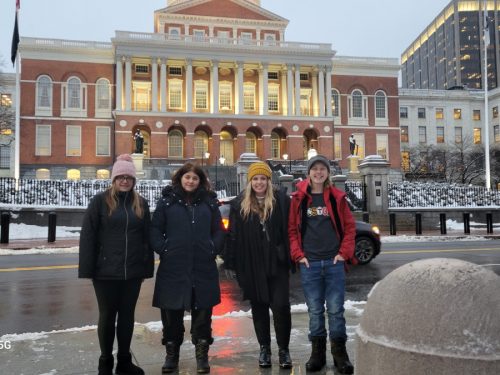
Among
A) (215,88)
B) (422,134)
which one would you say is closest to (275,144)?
(215,88)

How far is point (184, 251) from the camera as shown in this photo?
466cm

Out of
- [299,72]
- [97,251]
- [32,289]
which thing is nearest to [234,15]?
[299,72]

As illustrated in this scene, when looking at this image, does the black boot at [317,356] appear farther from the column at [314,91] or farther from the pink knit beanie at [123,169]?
the column at [314,91]

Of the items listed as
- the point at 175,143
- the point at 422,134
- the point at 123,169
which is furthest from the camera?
the point at 422,134

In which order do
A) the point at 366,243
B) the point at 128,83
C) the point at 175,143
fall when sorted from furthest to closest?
the point at 175,143, the point at 128,83, the point at 366,243

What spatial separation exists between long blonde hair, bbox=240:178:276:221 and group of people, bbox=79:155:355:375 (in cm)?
1

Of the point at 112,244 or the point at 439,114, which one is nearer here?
the point at 112,244

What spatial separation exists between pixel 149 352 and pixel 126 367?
59cm

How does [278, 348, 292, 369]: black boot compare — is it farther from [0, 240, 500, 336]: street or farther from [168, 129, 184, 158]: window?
[168, 129, 184, 158]: window

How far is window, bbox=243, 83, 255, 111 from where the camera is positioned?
56.2 meters

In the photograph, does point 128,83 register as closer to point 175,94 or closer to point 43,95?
point 175,94

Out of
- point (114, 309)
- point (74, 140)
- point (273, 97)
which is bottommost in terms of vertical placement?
point (114, 309)

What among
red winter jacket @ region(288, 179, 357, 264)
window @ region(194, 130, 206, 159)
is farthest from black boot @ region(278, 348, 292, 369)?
window @ region(194, 130, 206, 159)

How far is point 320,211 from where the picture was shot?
4.82 metres
